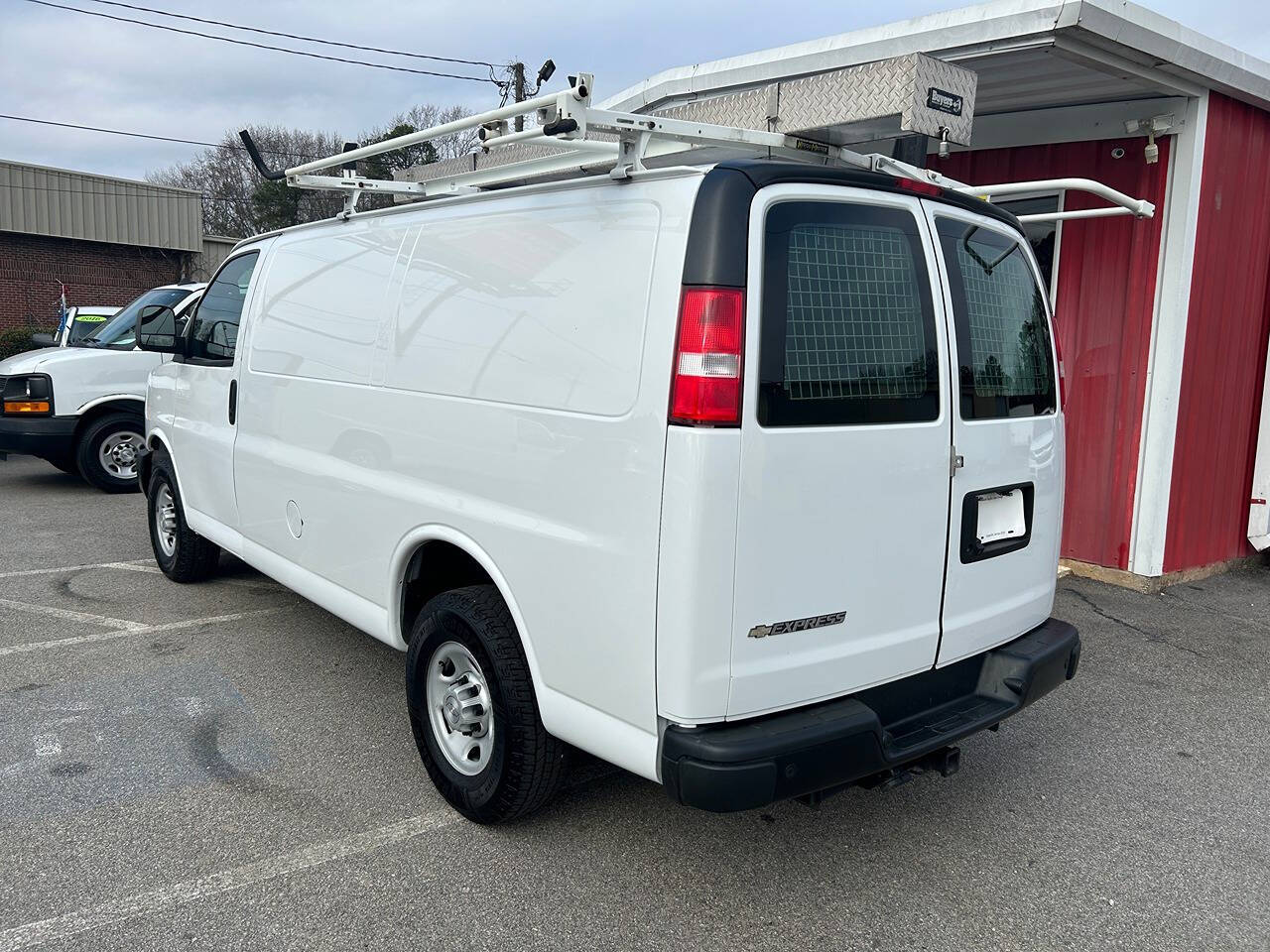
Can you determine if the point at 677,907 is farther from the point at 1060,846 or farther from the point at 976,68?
the point at 976,68

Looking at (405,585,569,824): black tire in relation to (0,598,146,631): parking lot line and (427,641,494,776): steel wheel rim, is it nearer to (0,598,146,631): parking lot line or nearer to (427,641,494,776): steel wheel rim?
(427,641,494,776): steel wheel rim

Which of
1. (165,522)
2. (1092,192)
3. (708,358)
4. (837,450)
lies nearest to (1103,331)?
(1092,192)

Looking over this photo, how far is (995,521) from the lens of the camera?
3172 mm

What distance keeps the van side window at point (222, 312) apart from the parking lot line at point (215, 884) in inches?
109

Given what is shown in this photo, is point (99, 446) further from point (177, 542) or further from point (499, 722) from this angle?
point (499, 722)

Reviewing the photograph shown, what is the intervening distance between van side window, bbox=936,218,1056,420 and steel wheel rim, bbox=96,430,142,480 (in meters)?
8.89

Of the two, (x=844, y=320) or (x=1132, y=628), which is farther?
(x=1132, y=628)

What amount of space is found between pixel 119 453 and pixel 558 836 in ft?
27.2

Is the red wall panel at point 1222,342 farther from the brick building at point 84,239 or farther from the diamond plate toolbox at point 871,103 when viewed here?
the brick building at point 84,239

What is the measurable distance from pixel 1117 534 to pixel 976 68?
323cm

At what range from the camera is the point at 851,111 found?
2889 millimetres

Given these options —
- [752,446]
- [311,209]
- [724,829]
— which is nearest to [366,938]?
[724,829]

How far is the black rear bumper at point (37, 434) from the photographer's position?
9.31m

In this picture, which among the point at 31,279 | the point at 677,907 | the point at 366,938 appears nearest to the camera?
the point at 366,938
